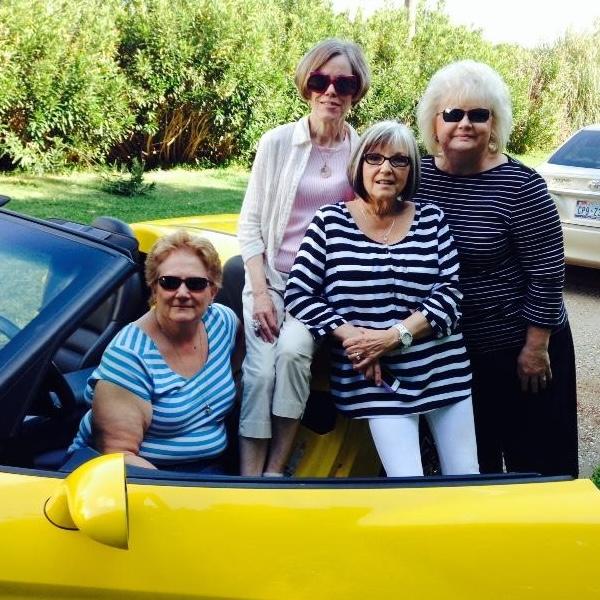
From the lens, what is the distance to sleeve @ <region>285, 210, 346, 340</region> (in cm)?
260

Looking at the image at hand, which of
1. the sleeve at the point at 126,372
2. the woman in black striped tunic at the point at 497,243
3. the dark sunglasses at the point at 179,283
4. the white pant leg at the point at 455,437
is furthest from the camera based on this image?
the woman in black striped tunic at the point at 497,243

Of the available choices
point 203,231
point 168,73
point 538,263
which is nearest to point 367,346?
point 538,263

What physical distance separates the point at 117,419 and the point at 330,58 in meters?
1.52

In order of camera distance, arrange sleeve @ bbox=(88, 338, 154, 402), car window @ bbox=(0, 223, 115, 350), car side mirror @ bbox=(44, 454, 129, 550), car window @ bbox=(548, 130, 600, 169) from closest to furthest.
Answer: car side mirror @ bbox=(44, 454, 129, 550) < car window @ bbox=(0, 223, 115, 350) < sleeve @ bbox=(88, 338, 154, 402) < car window @ bbox=(548, 130, 600, 169)

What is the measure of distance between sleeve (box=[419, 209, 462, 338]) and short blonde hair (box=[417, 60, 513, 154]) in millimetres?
376

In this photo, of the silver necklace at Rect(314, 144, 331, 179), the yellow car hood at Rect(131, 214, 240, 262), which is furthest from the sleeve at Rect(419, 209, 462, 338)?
the yellow car hood at Rect(131, 214, 240, 262)

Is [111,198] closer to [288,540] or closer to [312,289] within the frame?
[312,289]

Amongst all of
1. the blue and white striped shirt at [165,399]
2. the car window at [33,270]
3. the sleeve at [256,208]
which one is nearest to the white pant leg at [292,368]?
the blue and white striped shirt at [165,399]

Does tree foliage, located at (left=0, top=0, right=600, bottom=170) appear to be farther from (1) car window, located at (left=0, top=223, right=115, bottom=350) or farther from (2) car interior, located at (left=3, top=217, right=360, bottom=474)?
(1) car window, located at (left=0, top=223, right=115, bottom=350)

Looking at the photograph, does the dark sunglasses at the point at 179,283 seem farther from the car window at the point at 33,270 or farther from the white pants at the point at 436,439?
the white pants at the point at 436,439

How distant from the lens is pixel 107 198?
34.5 ft

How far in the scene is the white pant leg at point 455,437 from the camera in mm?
2664

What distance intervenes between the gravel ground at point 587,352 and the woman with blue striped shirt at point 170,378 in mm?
2679

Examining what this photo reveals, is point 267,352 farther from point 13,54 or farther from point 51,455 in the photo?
point 13,54
